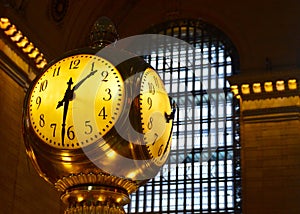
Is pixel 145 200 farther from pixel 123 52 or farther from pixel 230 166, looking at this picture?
pixel 123 52

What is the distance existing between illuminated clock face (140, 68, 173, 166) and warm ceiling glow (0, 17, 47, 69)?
41.5 feet

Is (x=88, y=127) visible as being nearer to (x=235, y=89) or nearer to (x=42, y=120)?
(x=42, y=120)

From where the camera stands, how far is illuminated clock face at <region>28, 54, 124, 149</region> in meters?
1.84

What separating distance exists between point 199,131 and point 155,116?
672 inches

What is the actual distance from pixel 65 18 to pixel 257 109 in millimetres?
5172

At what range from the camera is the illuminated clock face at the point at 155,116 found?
189 cm

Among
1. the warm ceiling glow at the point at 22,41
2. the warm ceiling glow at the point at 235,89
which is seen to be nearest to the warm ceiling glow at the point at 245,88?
the warm ceiling glow at the point at 235,89

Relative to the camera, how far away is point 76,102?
1873mm

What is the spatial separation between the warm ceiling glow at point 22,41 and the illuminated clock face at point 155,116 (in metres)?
12.6

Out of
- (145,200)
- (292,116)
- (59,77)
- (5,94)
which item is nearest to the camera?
(59,77)

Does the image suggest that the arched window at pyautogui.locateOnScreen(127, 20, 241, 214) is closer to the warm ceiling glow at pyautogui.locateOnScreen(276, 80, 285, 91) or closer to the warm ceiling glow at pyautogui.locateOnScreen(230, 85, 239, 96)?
the warm ceiling glow at pyautogui.locateOnScreen(230, 85, 239, 96)

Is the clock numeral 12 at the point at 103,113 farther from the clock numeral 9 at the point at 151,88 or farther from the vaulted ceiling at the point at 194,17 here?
Result: the vaulted ceiling at the point at 194,17

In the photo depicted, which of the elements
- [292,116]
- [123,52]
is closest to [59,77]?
[123,52]

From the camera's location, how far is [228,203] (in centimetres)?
1786
